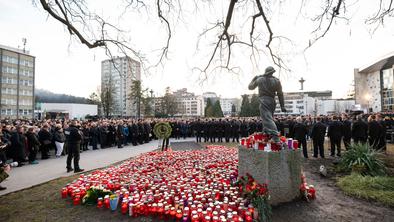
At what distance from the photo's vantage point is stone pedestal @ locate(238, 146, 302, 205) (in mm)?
5629

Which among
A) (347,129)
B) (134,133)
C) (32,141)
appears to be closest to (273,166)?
Result: (347,129)

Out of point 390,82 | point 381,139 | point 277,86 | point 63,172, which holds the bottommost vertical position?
point 63,172

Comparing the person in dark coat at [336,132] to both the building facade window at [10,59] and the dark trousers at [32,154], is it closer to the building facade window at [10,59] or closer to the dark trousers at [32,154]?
the dark trousers at [32,154]

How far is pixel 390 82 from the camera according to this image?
45.6m

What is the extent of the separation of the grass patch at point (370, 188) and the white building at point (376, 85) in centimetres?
4529

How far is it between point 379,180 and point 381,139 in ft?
23.9

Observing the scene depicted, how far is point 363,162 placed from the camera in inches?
328

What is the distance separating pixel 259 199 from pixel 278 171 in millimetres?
1064

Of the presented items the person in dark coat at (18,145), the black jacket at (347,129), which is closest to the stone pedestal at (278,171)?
the black jacket at (347,129)

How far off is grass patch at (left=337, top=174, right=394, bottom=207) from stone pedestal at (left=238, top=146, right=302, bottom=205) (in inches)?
73.6

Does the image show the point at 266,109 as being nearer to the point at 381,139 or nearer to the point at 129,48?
the point at 129,48

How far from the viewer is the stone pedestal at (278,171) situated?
563cm

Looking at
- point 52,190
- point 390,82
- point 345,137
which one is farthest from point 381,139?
point 390,82

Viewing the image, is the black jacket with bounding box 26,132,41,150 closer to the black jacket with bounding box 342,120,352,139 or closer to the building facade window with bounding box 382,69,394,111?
the black jacket with bounding box 342,120,352,139
